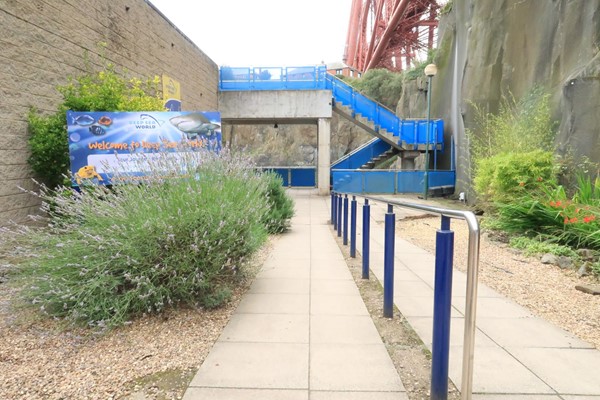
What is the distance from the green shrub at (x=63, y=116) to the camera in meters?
6.13

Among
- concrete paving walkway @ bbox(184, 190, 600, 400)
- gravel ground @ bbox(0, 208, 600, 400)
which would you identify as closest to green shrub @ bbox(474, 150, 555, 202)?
gravel ground @ bbox(0, 208, 600, 400)

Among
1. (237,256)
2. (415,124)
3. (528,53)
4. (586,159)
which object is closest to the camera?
(237,256)

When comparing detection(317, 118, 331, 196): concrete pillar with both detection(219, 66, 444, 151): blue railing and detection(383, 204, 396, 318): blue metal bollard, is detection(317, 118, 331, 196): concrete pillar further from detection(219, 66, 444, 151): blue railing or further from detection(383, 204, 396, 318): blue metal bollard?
detection(383, 204, 396, 318): blue metal bollard

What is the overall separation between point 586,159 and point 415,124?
10.7m

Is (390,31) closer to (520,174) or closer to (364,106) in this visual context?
(364,106)

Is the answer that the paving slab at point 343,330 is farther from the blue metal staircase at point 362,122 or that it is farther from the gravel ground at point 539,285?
the blue metal staircase at point 362,122

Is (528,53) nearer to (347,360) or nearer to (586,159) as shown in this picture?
(586,159)

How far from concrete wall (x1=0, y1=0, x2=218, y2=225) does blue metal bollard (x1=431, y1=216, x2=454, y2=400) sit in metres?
6.32

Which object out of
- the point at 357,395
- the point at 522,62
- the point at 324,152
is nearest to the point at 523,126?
the point at 522,62

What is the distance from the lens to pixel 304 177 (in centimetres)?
2533

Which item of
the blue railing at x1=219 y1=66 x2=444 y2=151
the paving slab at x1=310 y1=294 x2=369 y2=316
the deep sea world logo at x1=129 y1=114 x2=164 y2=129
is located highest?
the blue railing at x1=219 y1=66 x2=444 y2=151

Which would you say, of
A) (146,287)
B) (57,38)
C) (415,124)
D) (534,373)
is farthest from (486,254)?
(415,124)

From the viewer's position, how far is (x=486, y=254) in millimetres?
6520

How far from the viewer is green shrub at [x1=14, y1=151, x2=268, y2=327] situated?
308 centimetres
